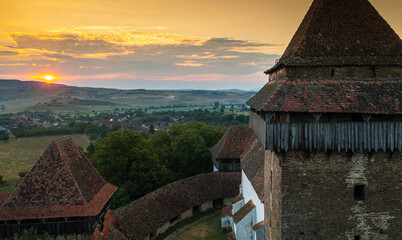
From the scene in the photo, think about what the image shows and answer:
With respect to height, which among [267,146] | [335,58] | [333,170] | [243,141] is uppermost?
[335,58]

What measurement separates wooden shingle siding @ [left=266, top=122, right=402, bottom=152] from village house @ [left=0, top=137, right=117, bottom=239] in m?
13.3

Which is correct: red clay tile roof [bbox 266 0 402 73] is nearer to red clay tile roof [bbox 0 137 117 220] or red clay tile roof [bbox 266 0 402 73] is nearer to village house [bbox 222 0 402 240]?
village house [bbox 222 0 402 240]

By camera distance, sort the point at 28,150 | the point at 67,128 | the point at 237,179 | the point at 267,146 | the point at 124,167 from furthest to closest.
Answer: the point at 67,128 < the point at 28,150 < the point at 237,179 < the point at 124,167 < the point at 267,146

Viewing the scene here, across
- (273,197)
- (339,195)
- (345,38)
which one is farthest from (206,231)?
(345,38)

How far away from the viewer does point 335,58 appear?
41.2 feet

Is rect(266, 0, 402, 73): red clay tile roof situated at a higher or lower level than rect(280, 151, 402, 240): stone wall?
higher

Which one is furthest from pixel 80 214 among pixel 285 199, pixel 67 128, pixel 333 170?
pixel 67 128

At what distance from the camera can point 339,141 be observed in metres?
11.8

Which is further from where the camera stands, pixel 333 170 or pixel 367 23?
pixel 367 23

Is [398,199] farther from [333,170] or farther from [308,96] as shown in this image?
[308,96]

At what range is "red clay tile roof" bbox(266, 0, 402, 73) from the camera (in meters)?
12.5

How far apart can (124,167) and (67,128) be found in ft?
193

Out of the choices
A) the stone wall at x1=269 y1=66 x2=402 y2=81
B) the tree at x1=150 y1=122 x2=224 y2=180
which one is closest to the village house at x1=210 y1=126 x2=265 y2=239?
the tree at x1=150 y1=122 x2=224 y2=180

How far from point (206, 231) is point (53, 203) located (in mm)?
13200
